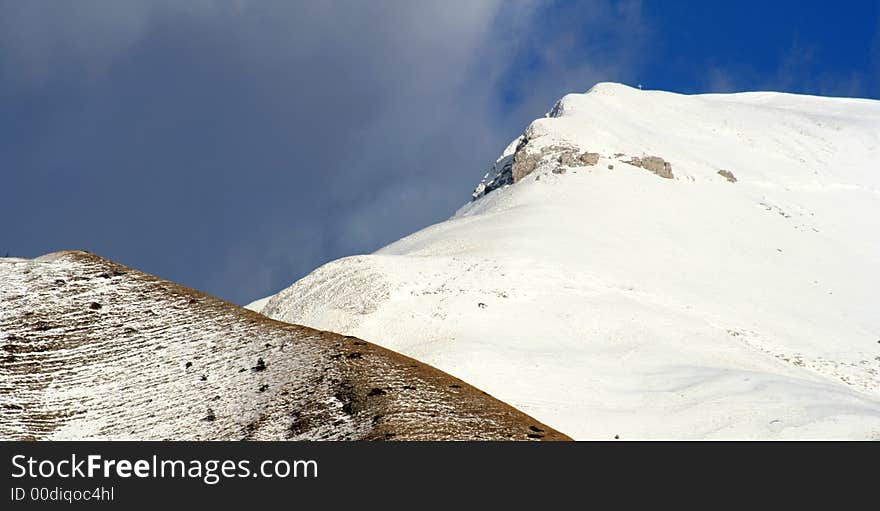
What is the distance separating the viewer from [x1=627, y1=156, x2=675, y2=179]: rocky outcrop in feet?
218

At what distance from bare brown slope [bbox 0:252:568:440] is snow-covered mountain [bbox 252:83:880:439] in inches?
605

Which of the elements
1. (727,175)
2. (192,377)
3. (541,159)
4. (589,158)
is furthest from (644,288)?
(192,377)

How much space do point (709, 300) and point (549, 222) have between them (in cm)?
968

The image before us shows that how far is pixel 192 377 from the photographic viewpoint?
14.8 m

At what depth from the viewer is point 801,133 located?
86312mm

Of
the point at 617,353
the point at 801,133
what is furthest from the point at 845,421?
the point at 801,133

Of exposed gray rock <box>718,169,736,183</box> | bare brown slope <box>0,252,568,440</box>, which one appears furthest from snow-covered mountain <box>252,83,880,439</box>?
bare brown slope <box>0,252,568,440</box>

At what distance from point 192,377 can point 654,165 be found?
5427 cm

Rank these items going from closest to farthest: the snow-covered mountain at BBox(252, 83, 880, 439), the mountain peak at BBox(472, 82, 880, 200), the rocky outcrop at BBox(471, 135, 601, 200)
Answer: the snow-covered mountain at BBox(252, 83, 880, 439), the rocky outcrop at BBox(471, 135, 601, 200), the mountain peak at BBox(472, 82, 880, 200)
